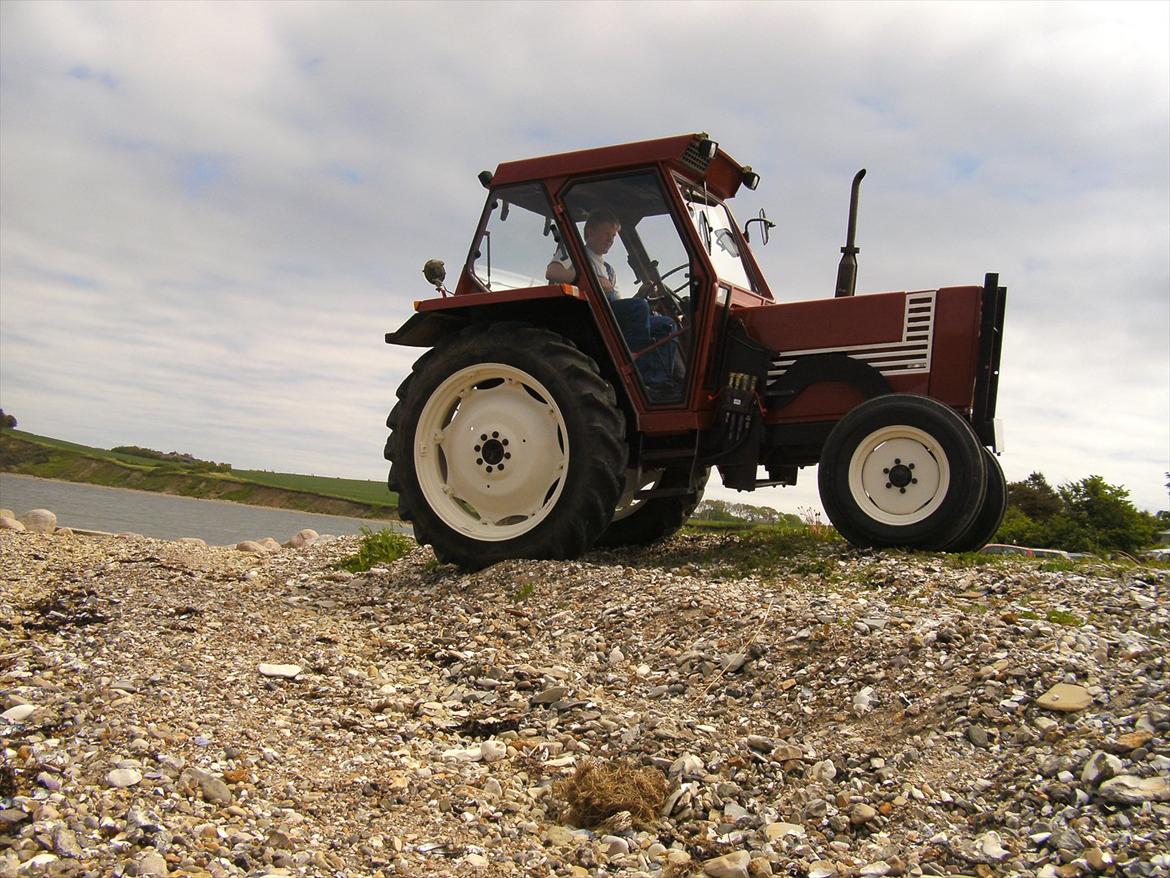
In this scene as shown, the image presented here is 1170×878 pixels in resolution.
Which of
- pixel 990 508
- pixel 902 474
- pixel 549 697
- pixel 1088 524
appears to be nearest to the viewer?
pixel 549 697

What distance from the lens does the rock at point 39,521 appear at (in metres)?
11.5

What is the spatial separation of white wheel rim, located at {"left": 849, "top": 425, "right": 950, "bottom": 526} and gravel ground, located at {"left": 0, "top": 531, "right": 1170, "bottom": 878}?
45 centimetres

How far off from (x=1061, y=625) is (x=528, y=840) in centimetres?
260

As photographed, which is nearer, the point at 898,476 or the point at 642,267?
the point at 898,476

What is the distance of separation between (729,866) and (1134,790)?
1168 mm

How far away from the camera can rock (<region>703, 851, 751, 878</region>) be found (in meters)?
2.82

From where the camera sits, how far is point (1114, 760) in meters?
3.05

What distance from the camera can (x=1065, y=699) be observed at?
140 inches

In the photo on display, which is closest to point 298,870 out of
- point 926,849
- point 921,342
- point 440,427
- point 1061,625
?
point 926,849

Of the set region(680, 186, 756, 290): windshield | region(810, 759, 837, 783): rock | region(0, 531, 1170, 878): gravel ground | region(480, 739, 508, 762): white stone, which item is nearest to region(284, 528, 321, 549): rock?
region(0, 531, 1170, 878): gravel ground

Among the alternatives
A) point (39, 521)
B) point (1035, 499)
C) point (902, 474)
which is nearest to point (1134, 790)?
point (902, 474)

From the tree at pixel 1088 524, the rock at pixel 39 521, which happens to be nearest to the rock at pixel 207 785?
the tree at pixel 1088 524

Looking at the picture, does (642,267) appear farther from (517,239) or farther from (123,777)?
(123,777)

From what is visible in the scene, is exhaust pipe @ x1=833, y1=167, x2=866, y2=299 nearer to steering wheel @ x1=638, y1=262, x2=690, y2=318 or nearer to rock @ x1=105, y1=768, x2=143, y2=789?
steering wheel @ x1=638, y1=262, x2=690, y2=318
